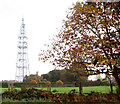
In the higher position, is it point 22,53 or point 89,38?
point 22,53

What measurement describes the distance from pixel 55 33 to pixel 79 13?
1.17 m

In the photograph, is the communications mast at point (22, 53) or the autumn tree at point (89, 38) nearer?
the autumn tree at point (89, 38)

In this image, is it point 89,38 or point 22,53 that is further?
point 22,53

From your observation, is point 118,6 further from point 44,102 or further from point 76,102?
point 44,102

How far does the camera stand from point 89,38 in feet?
15.0

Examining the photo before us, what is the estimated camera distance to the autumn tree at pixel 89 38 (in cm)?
444

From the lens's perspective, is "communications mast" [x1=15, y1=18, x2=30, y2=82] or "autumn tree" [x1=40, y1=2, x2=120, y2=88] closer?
"autumn tree" [x1=40, y1=2, x2=120, y2=88]

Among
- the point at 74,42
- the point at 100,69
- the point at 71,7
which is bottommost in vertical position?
the point at 100,69

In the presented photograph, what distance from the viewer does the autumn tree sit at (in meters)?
4.44

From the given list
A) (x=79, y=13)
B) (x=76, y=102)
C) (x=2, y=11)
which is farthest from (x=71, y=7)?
(x=76, y=102)

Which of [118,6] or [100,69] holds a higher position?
[118,6]

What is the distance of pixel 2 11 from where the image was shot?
591 cm

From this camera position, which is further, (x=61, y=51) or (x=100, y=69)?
(x=61, y=51)

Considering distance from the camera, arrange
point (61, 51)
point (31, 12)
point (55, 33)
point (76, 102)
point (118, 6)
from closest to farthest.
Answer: point (76, 102) → point (118, 6) → point (61, 51) → point (55, 33) → point (31, 12)
